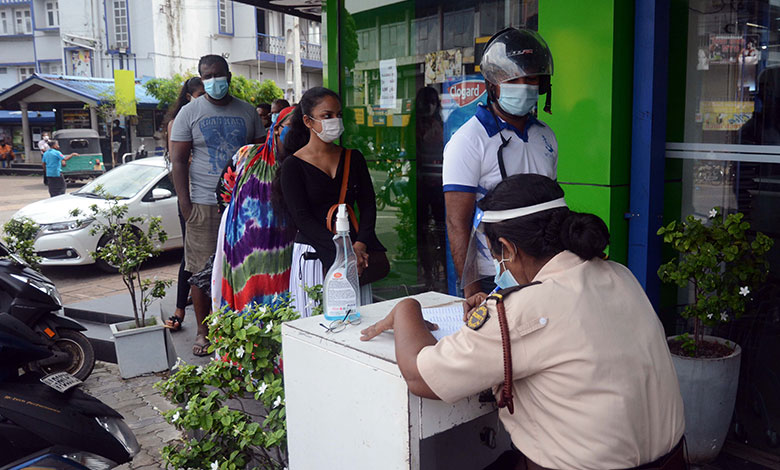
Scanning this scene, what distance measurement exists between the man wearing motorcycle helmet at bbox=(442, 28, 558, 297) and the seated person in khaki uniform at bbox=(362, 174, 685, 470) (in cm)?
110

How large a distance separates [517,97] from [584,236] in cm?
133

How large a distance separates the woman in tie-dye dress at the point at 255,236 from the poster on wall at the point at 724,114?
7.75 ft

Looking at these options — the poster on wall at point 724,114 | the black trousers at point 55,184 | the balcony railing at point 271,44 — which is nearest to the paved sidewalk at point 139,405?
the poster on wall at point 724,114

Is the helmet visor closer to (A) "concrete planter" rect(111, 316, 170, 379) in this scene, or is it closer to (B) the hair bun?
(B) the hair bun

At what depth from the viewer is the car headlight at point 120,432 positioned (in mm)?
2967

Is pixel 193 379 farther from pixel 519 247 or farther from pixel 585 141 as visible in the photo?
pixel 585 141

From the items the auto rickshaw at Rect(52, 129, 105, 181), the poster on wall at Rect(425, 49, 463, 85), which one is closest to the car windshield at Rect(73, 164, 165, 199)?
the poster on wall at Rect(425, 49, 463, 85)

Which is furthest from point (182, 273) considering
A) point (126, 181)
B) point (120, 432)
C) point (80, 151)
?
point (80, 151)

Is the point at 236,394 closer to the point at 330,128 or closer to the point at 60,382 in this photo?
the point at 60,382

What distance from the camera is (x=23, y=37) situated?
136 ft

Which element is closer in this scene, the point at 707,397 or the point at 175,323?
the point at 707,397

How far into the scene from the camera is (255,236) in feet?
13.2

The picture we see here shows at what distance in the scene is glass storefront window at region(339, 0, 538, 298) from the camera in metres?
5.28

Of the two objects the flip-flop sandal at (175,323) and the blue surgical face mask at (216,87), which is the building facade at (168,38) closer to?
the flip-flop sandal at (175,323)
